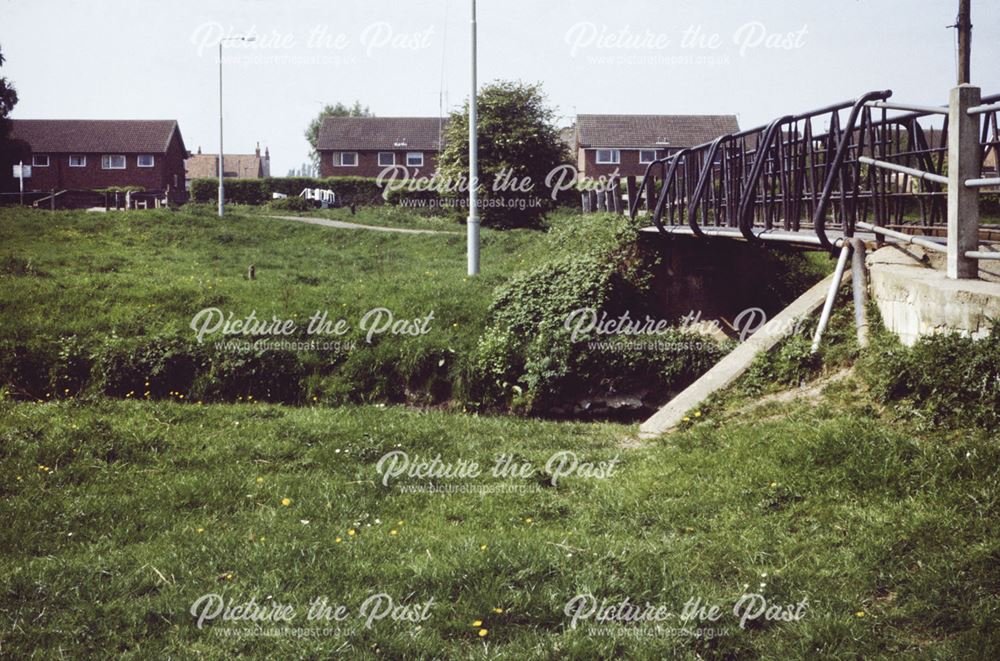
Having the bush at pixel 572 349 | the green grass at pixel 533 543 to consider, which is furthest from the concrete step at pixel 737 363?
the bush at pixel 572 349

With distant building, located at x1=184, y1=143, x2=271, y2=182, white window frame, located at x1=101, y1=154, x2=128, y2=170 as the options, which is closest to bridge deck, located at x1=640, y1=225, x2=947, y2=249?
white window frame, located at x1=101, y1=154, x2=128, y2=170

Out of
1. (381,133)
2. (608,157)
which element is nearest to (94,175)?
(381,133)

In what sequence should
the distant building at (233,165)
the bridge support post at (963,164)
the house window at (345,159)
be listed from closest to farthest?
the bridge support post at (963,164) → the house window at (345,159) → the distant building at (233,165)

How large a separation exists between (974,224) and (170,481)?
706 cm

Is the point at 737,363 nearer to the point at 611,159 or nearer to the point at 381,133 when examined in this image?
the point at 611,159

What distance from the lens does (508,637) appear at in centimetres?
477

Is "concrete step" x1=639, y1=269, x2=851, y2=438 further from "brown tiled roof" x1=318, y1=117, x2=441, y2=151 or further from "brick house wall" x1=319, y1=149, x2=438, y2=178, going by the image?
"brown tiled roof" x1=318, y1=117, x2=441, y2=151

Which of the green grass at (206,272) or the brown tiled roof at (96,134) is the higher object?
the brown tiled roof at (96,134)

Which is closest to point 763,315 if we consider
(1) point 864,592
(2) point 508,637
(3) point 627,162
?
(1) point 864,592

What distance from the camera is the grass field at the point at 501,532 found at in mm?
4727

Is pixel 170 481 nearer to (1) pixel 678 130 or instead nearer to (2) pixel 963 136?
(2) pixel 963 136

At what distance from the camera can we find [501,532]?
6293 millimetres

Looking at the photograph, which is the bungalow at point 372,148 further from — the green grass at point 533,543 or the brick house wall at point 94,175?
the green grass at point 533,543

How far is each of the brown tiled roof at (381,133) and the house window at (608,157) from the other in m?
11.6
